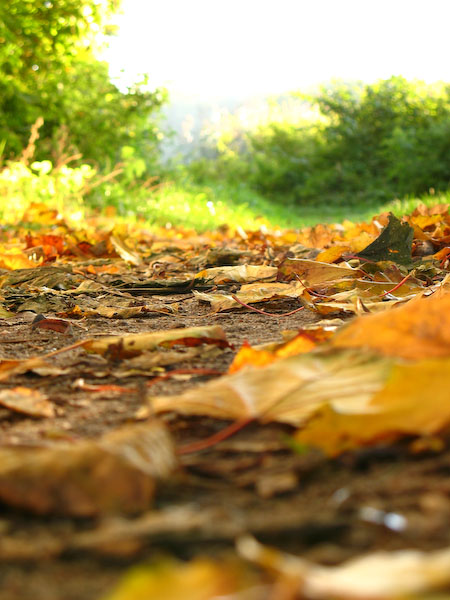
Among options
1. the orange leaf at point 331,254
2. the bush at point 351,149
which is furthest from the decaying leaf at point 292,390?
the bush at point 351,149

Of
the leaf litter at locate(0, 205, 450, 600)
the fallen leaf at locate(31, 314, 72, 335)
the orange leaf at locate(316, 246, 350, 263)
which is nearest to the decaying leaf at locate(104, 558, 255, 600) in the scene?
the leaf litter at locate(0, 205, 450, 600)

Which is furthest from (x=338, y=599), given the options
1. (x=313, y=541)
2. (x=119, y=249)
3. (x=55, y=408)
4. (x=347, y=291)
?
(x=119, y=249)

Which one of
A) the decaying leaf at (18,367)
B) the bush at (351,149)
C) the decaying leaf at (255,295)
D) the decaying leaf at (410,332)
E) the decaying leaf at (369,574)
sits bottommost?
the decaying leaf at (255,295)

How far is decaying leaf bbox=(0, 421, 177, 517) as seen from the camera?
54cm

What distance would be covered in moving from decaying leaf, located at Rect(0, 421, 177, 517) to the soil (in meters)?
0.01

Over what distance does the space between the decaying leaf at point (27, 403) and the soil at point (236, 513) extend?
37mm

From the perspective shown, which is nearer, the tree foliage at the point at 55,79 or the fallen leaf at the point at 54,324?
the fallen leaf at the point at 54,324

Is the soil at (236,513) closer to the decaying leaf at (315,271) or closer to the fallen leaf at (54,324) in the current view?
the fallen leaf at (54,324)

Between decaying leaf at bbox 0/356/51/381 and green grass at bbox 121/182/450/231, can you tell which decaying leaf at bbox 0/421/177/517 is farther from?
green grass at bbox 121/182/450/231

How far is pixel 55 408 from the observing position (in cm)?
89

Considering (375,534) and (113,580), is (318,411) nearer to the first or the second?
(375,534)

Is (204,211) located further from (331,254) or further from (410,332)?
(410,332)

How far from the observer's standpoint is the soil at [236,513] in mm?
480

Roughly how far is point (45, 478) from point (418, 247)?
2.25m
